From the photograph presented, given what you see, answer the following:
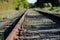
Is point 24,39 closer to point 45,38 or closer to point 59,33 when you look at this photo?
point 45,38

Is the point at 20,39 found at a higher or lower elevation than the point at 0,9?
higher

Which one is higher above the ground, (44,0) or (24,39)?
(24,39)

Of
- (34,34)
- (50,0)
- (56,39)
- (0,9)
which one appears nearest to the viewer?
(56,39)

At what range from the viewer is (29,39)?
4.34m

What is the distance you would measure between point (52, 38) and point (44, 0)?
65.3 metres

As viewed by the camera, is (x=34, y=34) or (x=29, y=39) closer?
(x=29, y=39)

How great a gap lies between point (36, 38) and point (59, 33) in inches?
36.7

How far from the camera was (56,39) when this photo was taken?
4273mm

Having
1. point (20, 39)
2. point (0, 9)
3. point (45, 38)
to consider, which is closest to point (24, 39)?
point (20, 39)

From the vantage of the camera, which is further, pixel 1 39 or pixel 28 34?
pixel 28 34

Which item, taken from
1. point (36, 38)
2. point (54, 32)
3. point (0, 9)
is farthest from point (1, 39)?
point (0, 9)

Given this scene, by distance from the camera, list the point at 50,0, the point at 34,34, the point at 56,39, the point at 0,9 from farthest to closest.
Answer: the point at 50,0 → the point at 0,9 → the point at 34,34 → the point at 56,39

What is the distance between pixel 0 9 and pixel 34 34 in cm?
2063

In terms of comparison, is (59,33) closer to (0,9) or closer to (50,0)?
(0,9)
